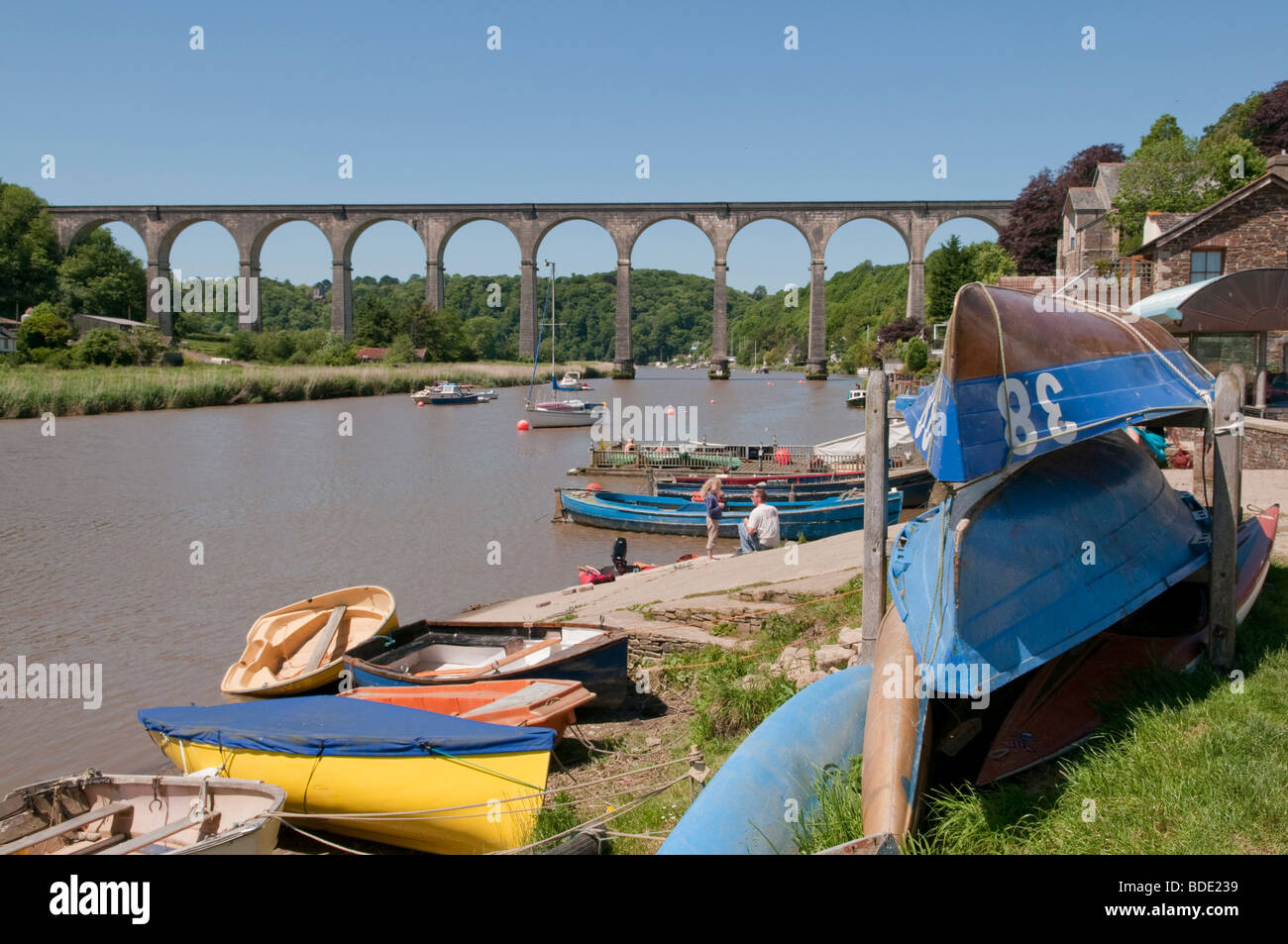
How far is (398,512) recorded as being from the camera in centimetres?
2050

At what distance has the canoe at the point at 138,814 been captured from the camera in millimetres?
5414

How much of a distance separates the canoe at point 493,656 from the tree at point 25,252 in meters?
75.8

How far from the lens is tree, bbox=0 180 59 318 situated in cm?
7150

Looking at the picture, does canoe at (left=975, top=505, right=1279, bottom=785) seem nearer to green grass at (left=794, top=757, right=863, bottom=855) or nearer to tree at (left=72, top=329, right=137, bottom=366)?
green grass at (left=794, top=757, right=863, bottom=855)

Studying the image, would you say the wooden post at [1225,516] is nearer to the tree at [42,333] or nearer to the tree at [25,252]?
the tree at [42,333]

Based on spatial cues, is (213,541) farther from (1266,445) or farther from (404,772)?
(1266,445)

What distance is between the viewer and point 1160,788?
167 inches

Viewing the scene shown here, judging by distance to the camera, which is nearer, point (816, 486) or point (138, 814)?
point (138, 814)

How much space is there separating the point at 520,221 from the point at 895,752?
3001 inches

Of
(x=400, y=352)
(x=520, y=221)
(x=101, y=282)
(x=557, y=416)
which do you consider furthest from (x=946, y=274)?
(x=101, y=282)

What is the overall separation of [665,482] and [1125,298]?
10127mm

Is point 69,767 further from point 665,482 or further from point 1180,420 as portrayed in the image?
point 665,482

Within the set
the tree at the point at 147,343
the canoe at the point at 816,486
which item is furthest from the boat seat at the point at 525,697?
the tree at the point at 147,343
